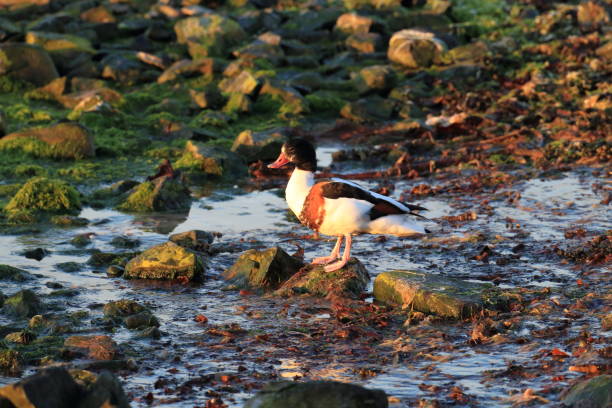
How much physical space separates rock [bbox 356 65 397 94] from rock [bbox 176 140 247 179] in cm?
448

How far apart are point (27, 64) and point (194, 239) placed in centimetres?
964

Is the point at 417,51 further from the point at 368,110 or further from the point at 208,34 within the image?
the point at 208,34

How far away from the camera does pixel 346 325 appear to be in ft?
26.4

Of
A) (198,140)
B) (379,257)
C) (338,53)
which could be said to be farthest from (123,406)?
(338,53)

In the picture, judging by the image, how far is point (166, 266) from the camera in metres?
9.46

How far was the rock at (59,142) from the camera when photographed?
1474cm

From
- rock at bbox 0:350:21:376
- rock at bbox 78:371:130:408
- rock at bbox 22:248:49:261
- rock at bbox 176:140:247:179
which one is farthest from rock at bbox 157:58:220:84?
A: rock at bbox 78:371:130:408

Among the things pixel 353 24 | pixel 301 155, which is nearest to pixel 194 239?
pixel 301 155

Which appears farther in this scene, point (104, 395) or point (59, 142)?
point (59, 142)

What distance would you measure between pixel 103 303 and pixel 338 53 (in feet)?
42.5

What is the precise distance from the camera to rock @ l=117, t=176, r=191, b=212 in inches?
484

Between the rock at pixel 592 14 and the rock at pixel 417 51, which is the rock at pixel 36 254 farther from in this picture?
the rock at pixel 592 14

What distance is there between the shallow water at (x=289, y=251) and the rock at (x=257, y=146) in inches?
54.5

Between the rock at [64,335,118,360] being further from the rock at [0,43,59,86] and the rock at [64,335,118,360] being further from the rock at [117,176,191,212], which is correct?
the rock at [0,43,59,86]
